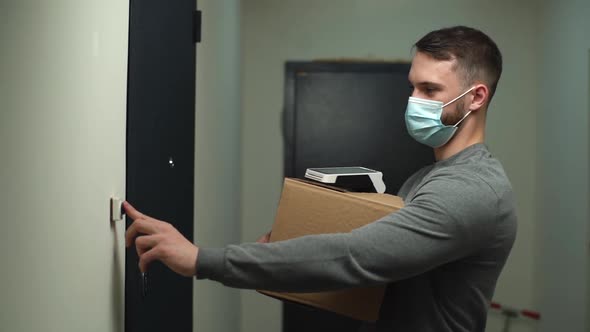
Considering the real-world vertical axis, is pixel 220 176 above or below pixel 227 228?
above

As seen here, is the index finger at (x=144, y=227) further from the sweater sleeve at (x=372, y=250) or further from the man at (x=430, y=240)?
the sweater sleeve at (x=372, y=250)

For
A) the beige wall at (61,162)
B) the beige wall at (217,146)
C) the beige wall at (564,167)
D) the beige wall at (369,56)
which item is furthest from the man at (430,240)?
the beige wall at (369,56)

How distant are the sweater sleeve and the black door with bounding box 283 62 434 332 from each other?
8.08 feet

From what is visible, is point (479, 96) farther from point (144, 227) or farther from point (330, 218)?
point (144, 227)

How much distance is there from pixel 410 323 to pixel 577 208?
2076 mm

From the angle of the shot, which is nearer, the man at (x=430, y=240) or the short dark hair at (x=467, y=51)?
the man at (x=430, y=240)

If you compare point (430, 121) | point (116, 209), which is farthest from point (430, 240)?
point (116, 209)

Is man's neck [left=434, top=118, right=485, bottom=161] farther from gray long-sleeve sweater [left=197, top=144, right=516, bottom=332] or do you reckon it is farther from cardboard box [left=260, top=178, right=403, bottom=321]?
cardboard box [left=260, top=178, right=403, bottom=321]

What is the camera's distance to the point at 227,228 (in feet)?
9.31

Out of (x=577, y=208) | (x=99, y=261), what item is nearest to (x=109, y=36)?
(x=99, y=261)

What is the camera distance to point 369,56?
3.59 meters

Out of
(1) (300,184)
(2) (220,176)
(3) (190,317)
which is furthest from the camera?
(2) (220,176)

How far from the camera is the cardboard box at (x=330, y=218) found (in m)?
1.16

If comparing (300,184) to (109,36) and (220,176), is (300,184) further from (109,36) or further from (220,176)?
(220,176)
